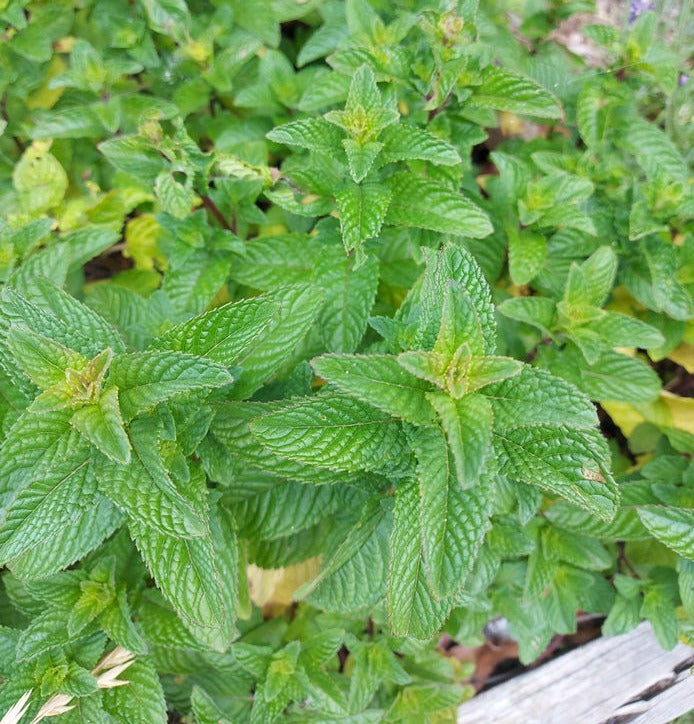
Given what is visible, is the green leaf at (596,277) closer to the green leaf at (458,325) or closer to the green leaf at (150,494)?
the green leaf at (458,325)

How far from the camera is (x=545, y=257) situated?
1633 mm

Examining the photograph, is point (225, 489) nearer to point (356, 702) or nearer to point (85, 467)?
point (85, 467)

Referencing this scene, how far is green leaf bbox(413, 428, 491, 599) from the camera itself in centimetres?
96

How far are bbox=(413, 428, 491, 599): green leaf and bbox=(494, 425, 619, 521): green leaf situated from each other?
90 mm

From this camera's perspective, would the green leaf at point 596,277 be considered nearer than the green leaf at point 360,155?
No

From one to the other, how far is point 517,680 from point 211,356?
138cm

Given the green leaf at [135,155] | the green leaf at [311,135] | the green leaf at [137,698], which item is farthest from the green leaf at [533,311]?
the green leaf at [137,698]

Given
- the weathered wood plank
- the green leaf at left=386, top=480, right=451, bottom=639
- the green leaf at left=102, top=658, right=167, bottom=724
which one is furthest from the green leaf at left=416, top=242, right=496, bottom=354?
the weathered wood plank

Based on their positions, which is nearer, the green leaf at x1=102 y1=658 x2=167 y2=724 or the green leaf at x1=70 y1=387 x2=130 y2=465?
the green leaf at x1=70 y1=387 x2=130 y2=465

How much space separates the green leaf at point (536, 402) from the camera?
966mm

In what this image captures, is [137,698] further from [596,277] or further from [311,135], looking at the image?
[596,277]

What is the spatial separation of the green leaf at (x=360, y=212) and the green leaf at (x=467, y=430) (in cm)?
41

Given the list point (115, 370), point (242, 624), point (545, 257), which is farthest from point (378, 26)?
point (242, 624)

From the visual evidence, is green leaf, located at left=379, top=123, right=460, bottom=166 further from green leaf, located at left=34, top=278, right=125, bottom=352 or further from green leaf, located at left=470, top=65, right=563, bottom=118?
green leaf, located at left=34, top=278, right=125, bottom=352
